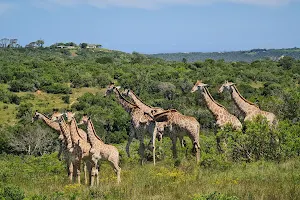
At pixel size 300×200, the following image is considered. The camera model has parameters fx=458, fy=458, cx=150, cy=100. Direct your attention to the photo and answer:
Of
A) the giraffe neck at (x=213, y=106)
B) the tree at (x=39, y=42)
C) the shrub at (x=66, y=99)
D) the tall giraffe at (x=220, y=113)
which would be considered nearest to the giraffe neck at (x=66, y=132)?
the tall giraffe at (x=220, y=113)

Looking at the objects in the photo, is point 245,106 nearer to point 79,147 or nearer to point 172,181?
point 172,181

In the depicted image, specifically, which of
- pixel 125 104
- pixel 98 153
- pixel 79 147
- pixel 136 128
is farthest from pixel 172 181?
pixel 125 104

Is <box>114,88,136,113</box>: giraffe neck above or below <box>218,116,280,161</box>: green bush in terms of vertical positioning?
above

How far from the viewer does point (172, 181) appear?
928 centimetres

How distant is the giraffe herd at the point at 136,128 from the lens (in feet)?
31.5

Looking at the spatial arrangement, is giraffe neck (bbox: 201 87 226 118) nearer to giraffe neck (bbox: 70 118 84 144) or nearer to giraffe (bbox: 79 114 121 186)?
giraffe (bbox: 79 114 121 186)

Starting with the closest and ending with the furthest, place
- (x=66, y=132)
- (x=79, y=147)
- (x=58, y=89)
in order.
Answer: (x=79, y=147) → (x=66, y=132) → (x=58, y=89)

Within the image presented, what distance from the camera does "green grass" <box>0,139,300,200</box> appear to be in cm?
775

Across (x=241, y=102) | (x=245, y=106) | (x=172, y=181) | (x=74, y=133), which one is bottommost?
(x=172, y=181)

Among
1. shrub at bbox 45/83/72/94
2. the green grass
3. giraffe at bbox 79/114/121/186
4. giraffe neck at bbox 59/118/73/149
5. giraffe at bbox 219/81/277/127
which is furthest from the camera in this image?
shrub at bbox 45/83/72/94

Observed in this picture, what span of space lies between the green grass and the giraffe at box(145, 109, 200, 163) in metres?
0.53

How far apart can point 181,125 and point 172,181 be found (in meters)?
2.57

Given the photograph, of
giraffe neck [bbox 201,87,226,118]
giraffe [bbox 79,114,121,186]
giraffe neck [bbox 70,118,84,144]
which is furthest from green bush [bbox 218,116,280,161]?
giraffe neck [bbox 70,118,84,144]

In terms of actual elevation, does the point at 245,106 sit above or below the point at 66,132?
above
